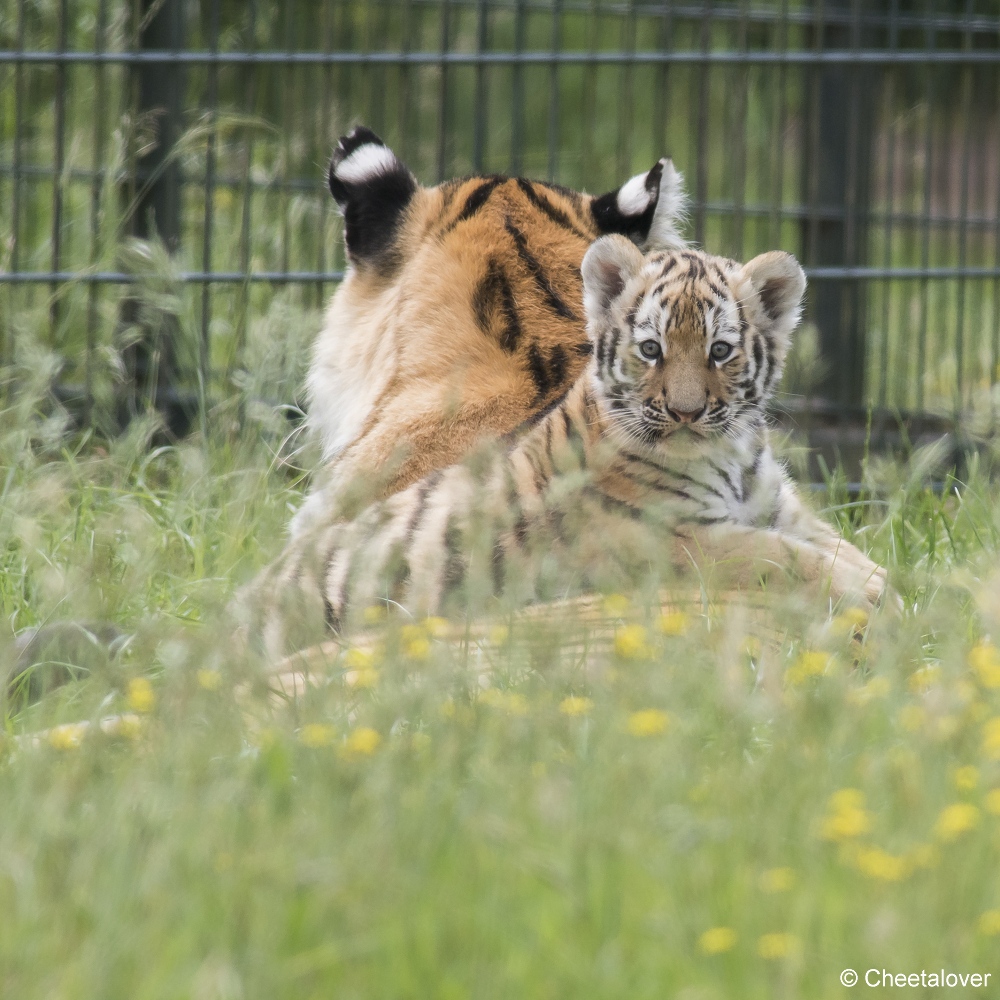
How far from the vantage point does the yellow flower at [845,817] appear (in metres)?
1.67

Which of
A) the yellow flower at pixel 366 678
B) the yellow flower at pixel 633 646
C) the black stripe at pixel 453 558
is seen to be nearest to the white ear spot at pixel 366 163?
the black stripe at pixel 453 558

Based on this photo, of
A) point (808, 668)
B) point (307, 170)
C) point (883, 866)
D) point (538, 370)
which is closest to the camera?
point (883, 866)

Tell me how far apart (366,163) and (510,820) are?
2185mm

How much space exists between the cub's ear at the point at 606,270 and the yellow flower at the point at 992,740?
1302 mm

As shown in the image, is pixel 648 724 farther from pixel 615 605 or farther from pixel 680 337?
pixel 680 337

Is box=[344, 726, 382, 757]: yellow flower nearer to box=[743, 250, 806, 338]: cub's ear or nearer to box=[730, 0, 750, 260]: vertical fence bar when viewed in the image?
box=[743, 250, 806, 338]: cub's ear

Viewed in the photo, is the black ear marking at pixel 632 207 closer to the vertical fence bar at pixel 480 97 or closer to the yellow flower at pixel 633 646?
the vertical fence bar at pixel 480 97

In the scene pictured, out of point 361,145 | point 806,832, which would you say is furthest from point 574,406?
point 806,832

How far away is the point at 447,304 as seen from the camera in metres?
3.42

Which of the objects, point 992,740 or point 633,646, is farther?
point 633,646

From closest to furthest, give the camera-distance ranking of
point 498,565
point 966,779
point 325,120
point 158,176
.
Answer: point 966,779 → point 498,565 → point 325,120 → point 158,176

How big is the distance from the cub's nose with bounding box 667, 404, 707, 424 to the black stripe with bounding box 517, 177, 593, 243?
80 centimetres

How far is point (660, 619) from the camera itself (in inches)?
96.5

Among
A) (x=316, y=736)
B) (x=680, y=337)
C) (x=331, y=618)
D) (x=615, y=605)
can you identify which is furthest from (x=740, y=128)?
(x=316, y=736)
